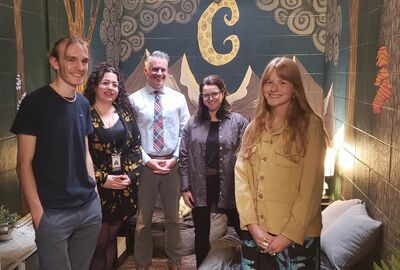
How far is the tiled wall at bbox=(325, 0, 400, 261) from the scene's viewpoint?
2.50 m

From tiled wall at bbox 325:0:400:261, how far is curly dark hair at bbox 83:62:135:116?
158 cm

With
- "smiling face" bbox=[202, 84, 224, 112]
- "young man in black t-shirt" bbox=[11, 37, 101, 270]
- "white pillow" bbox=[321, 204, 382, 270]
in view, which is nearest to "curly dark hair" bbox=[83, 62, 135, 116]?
"smiling face" bbox=[202, 84, 224, 112]

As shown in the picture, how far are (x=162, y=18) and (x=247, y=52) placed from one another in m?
0.99

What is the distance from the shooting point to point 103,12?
4.50 m

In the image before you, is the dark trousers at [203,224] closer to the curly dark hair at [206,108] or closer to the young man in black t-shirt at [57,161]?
the curly dark hair at [206,108]

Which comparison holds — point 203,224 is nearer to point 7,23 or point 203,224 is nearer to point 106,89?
point 106,89

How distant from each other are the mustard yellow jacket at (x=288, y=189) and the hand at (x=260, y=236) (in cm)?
2

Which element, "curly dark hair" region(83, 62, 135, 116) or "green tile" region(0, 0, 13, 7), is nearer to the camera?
"green tile" region(0, 0, 13, 7)

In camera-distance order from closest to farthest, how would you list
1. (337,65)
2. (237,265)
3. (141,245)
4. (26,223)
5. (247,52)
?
(26,223) → (237,265) → (141,245) → (337,65) → (247,52)

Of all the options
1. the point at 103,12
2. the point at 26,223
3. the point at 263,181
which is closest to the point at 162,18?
the point at 103,12

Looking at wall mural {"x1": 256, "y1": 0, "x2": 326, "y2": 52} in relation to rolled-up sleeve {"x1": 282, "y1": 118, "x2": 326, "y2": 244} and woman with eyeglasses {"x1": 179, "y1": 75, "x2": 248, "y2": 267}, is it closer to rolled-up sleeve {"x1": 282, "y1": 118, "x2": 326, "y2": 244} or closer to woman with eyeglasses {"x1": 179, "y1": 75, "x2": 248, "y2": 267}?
woman with eyeglasses {"x1": 179, "y1": 75, "x2": 248, "y2": 267}

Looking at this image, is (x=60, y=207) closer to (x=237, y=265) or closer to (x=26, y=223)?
(x=26, y=223)

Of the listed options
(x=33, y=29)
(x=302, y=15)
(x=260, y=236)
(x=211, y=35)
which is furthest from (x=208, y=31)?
(x=260, y=236)

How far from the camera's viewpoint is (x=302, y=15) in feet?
15.7
